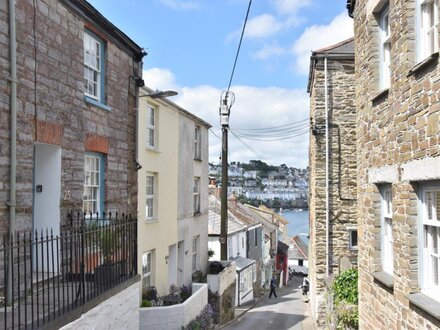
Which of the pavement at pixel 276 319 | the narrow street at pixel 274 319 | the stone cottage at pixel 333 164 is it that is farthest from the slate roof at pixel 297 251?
the stone cottage at pixel 333 164

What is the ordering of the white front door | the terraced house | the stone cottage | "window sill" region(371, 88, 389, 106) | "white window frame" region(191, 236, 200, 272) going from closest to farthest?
the terraced house < "window sill" region(371, 88, 389, 106) < the white front door < the stone cottage < "white window frame" region(191, 236, 200, 272)

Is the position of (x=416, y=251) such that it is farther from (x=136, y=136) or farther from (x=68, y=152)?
(x=136, y=136)

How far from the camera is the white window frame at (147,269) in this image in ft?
48.7

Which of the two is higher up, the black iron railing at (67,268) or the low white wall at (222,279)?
the black iron railing at (67,268)

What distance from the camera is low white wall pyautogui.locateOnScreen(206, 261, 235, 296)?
18.8 m

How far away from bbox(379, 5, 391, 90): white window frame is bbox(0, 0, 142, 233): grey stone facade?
565cm

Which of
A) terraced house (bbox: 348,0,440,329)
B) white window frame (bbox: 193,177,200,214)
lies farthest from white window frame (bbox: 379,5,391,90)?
white window frame (bbox: 193,177,200,214)

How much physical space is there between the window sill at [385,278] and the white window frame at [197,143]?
1206cm

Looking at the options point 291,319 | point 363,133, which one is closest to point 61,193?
point 363,133

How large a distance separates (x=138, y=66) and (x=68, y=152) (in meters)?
4.17

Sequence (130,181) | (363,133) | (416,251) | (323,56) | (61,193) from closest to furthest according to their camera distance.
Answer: (416,251) → (61,193) → (363,133) → (130,181) → (323,56)

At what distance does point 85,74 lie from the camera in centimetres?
1034

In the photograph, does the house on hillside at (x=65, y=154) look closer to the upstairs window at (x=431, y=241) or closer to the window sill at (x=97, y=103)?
the window sill at (x=97, y=103)

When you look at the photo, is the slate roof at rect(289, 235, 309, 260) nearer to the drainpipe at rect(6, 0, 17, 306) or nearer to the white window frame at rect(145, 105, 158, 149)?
the white window frame at rect(145, 105, 158, 149)
